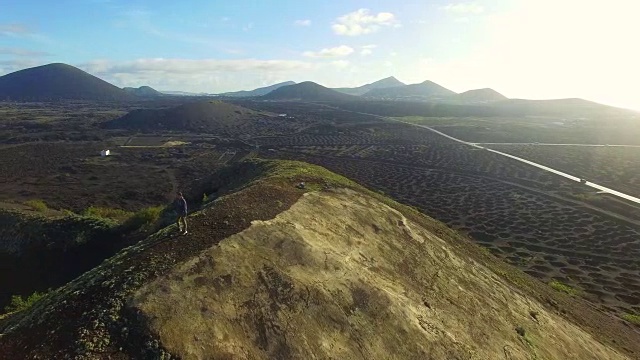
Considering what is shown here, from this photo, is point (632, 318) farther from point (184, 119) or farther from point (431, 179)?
point (184, 119)

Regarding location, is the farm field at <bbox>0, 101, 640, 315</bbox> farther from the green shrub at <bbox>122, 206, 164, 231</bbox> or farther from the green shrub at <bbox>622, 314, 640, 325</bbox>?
the green shrub at <bbox>122, 206, 164, 231</bbox>

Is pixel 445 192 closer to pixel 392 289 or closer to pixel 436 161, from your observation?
pixel 436 161

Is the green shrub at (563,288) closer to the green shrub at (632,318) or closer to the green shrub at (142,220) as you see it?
the green shrub at (632,318)

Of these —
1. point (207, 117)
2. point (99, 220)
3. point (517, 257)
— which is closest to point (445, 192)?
point (517, 257)

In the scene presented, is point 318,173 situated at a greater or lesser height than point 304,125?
greater

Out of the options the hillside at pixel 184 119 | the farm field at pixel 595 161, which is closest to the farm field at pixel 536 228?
the farm field at pixel 595 161

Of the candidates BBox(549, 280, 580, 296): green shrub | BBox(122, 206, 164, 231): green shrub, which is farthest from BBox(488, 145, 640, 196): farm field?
BBox(122, 206, 164, 231): green shrub
